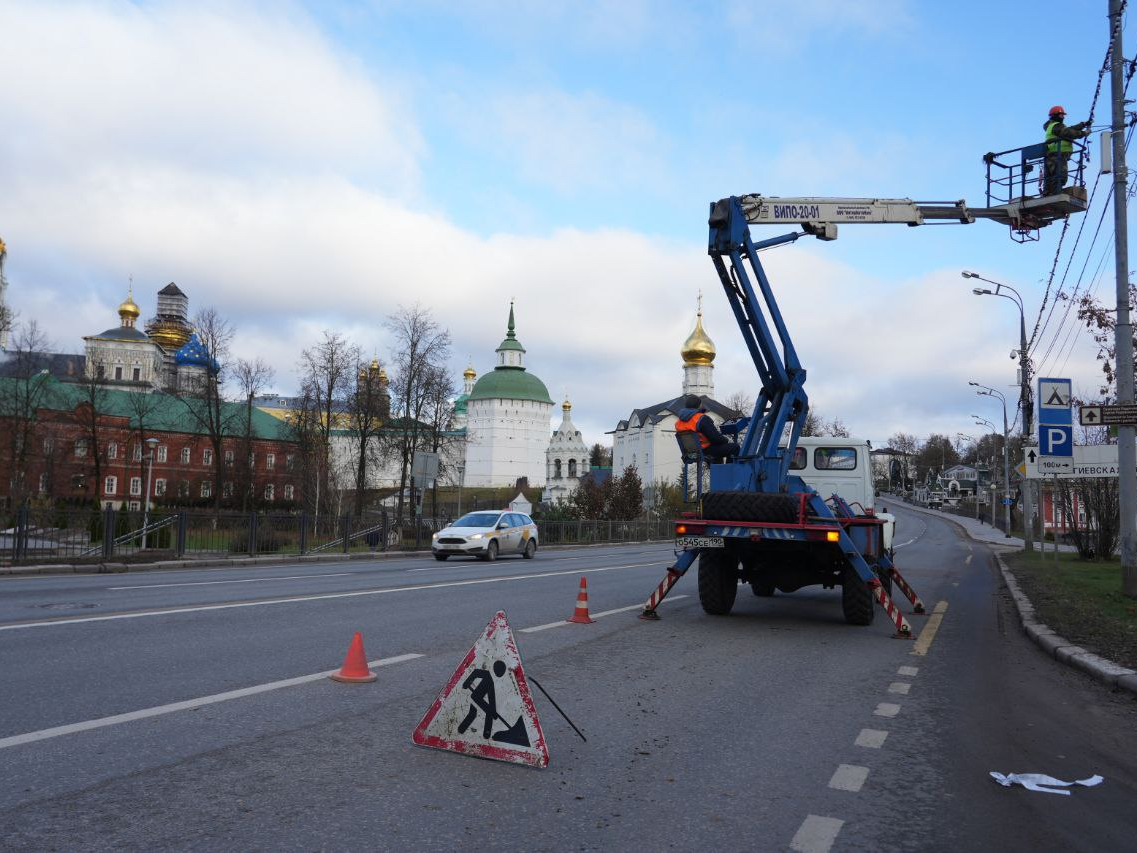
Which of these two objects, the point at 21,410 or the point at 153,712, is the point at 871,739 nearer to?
the point at 153,712

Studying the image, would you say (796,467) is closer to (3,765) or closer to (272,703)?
(272,703)

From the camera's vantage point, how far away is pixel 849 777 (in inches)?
202

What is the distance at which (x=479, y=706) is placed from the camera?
5219 millimetres

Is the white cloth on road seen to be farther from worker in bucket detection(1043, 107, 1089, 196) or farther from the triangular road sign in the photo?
worker in bucket detection(1043, 107, 1089, 196)

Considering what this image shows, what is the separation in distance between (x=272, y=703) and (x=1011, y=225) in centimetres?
1389

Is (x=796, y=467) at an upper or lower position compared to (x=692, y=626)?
upper

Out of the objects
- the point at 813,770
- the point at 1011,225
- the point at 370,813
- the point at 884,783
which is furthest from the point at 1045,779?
the point at 1011,225

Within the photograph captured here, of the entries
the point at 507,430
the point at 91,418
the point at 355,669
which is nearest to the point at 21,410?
the point at 91,418

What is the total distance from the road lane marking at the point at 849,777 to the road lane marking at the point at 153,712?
3894mm

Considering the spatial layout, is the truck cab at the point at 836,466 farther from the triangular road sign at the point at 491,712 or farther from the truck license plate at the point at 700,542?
the triangular road sign at the point at 491,712

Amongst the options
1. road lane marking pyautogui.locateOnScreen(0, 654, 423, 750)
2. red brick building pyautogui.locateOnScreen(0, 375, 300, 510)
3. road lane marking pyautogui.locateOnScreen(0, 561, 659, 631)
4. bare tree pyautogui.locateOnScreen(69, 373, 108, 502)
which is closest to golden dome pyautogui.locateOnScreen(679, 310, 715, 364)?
red brick building pyautogui.locateOnScreen(0, 375, 300, 510)

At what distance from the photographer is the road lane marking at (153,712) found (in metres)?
5.14

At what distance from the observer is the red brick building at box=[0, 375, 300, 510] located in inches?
2184

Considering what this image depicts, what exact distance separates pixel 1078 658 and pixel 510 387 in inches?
4929
